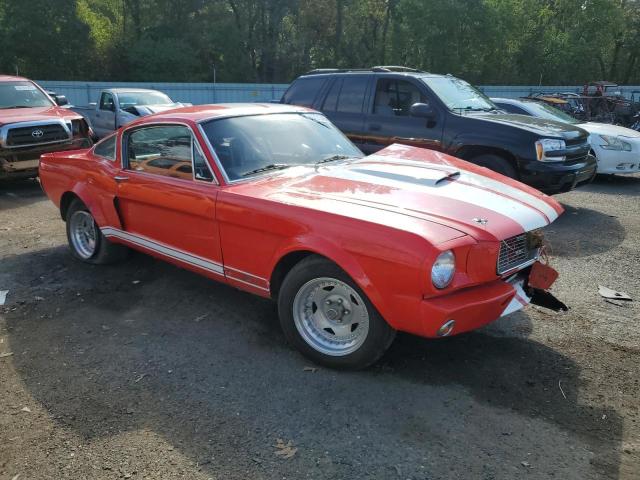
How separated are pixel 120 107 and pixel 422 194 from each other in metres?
11.8

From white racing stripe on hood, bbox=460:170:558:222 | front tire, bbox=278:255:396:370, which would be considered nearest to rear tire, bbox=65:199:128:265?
front tire, bbox=278:255:396:370

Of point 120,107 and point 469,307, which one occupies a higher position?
point 120,107

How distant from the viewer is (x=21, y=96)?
33.1ft

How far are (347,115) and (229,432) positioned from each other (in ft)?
20.0

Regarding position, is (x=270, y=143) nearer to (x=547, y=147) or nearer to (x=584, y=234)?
(x=547, y=147)

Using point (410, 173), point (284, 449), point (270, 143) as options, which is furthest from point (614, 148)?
point (284, 449)

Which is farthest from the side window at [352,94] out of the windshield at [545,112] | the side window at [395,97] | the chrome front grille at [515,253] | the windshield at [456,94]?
the chrome front grille at [515,253]

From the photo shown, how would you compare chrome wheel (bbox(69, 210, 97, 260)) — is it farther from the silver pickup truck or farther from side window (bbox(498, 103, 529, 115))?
the silver pickup truck

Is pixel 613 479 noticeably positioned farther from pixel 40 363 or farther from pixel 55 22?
pixel 55 22

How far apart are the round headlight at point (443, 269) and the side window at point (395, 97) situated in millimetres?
5077

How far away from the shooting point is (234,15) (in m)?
37.8

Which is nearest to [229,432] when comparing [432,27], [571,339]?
[571,339]

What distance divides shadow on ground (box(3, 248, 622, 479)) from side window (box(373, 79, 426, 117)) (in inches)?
169

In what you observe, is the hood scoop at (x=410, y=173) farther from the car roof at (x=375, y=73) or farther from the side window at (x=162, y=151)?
the car roof at (x=375, y=73)
